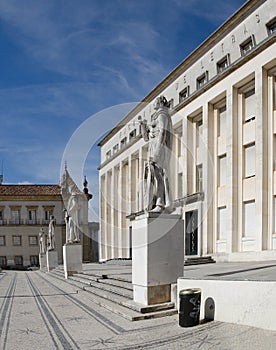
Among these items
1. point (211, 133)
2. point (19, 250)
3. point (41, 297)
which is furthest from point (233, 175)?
point (19, 250)

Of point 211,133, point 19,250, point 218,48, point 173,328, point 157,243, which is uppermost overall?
point 218,48

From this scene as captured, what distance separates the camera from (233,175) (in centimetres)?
2292

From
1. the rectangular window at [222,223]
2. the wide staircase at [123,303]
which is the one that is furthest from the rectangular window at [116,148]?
the wide staircase at [123,303]

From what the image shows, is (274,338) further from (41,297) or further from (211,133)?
(211,133)

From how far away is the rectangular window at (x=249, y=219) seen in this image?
71.2 feet

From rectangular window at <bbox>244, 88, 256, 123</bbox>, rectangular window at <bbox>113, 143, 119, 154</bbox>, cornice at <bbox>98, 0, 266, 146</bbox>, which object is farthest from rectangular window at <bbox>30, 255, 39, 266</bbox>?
rectangular window at <bbox>244, 88, 256, 123</bbox>

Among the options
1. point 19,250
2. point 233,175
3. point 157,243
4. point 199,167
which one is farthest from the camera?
point 19,250

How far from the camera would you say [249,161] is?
2250 centimetres

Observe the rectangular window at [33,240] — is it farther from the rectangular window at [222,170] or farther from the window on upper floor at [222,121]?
the window on upper floor at [222,121]

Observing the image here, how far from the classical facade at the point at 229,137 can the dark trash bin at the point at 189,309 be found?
12257 millimetres

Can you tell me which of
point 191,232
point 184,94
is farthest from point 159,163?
Answer: point 184,94

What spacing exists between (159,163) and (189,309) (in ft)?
10.9

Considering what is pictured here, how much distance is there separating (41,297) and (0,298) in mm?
1309

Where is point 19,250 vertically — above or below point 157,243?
below
